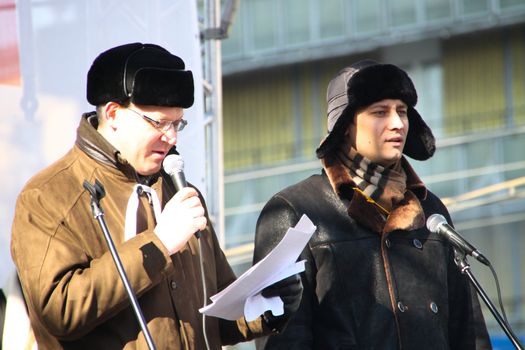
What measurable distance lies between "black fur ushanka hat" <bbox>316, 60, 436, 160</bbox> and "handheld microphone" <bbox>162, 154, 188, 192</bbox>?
1.08 meters

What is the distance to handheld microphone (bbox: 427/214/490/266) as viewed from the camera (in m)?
4.21

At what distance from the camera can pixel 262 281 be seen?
3.96m

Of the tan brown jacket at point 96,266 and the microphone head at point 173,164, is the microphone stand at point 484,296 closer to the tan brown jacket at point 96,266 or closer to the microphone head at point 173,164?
the tan brown jacket at point 96,266

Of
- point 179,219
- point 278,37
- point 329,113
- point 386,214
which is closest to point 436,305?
point 386,214

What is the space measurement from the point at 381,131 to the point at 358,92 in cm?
17

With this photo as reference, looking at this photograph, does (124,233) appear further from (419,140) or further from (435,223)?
(419,140)

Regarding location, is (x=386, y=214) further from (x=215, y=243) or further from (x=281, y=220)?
(x=215, y=243)

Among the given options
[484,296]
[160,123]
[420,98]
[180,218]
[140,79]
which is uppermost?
[140,79]

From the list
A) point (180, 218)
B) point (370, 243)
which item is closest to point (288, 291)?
point (180, 218)

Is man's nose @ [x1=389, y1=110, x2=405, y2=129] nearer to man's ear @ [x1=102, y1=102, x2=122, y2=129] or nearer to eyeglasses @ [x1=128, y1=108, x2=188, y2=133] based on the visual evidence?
eyeglasses @ [x1=128, y1=108, x2=188, y2=133]

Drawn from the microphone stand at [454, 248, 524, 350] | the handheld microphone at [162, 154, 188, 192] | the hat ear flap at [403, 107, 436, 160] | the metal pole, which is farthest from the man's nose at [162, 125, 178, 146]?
the metal pole

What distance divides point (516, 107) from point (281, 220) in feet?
45.3

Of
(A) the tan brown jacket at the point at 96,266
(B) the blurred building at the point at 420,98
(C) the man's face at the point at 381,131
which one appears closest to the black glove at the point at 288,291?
(A) the tan brown jacket at the point at 96,266

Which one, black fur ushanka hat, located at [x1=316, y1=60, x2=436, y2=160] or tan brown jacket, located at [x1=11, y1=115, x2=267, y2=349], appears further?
black fur ushanka hat, located at [x1=316, y1=60, x2=436, y2=160]
